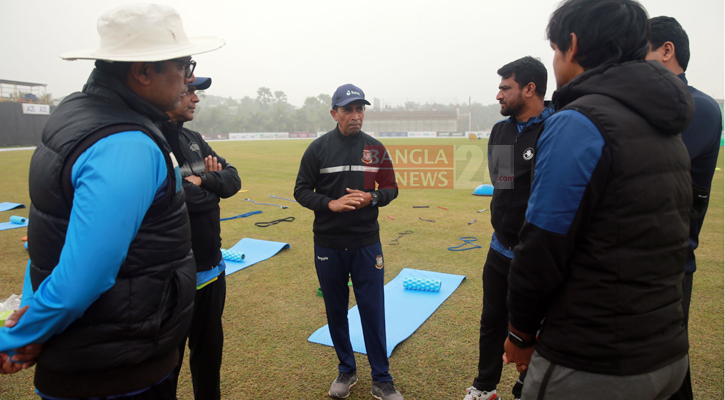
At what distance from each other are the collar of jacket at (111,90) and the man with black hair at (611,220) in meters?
1.48

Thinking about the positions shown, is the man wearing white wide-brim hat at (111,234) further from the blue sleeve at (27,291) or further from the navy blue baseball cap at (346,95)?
the navy blue baseball cap at (346,95)

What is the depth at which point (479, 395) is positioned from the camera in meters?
2.78

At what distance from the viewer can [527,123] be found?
112 inches

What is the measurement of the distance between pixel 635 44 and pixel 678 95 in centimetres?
24

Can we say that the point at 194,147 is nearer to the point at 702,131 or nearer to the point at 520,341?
the point at 520,341

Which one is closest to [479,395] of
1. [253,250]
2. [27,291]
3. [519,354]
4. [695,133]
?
[519,354]

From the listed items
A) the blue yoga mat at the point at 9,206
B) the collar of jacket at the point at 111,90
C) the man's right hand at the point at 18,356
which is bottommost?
the blue yoga mat at the point at 9,206

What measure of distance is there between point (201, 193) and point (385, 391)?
74.1 inches

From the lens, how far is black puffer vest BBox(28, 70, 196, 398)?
132cm

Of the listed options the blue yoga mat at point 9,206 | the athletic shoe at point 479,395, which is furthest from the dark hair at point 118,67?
the blue yoga mat at point 9,206

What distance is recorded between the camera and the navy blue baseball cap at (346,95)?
3.12 meters

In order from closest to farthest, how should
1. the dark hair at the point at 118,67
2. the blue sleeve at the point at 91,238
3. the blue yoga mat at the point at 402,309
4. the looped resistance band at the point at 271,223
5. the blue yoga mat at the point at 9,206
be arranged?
the blue sleeve at the point at 91,238 → the dark hair at the point at 118,67 → the blue yoga mat at the point at 402,309 → the looped resistance band at the point at 271,223 → the blue yoga mat at the point at 9,206

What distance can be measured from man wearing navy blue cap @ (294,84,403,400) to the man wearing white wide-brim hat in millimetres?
1540

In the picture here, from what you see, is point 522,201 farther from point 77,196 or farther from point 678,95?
point 77,196
